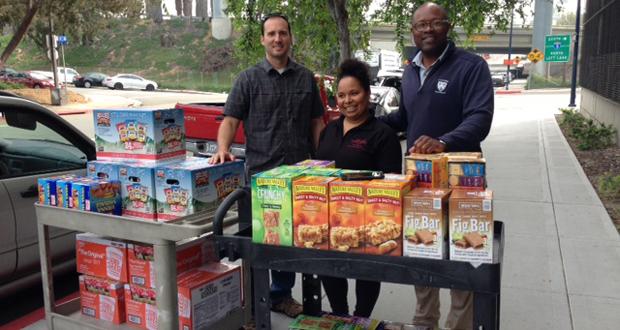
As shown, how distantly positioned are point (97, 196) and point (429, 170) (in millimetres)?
1828

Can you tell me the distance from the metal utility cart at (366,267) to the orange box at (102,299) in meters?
1.20

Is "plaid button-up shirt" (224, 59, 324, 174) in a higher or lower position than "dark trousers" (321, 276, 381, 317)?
higher

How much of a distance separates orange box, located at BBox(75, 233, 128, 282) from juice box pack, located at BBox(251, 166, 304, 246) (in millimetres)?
1242

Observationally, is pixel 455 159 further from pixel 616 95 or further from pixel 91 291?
pixel 616 95

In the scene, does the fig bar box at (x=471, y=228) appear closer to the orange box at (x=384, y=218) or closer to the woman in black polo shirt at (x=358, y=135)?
the orange box at (x=384, y=218)

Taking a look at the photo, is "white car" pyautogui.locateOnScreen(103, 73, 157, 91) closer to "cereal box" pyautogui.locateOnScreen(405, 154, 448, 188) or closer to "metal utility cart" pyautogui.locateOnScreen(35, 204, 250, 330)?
"metal utility cart" pyautogui.locateOnScreen(35, 204, 250, 330)

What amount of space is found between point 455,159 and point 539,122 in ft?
57.8

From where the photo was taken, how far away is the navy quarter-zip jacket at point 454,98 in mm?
3139

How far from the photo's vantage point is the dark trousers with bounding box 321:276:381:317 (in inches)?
137

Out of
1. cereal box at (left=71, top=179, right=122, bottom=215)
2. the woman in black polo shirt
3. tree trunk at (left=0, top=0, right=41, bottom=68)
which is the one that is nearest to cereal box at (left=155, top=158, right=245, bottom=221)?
cereal box at (left=71, top=179, right=122, bottom=215)

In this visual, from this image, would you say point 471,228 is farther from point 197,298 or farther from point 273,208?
point 197,298

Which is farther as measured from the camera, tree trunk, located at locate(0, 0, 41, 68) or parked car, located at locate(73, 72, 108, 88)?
parked car, located at locate(73, 72, 108, 88)

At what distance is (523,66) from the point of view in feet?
275

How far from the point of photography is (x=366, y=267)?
7.59ft
